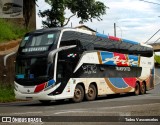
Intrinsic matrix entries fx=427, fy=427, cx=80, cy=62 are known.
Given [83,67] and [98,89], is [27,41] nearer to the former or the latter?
[83,67]

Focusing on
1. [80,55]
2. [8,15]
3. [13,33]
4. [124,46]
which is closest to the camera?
[80,55]

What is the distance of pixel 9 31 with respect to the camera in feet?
121

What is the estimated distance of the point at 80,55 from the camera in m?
22.5

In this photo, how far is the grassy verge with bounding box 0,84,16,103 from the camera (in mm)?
26453

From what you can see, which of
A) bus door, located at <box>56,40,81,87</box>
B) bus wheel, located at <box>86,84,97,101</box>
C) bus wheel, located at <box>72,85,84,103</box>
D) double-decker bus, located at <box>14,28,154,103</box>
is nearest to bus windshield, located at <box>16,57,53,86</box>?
double-decker bus, located at <box>14,28,154,103</box>

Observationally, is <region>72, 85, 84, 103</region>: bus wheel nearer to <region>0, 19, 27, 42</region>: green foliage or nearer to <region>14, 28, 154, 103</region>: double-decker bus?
<region>14, 28, 154, 103</region>: double-decker bus

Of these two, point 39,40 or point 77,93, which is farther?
point 77,93

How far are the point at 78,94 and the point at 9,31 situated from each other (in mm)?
16193

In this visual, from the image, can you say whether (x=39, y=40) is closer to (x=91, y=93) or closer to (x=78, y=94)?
(x=78, y=94)

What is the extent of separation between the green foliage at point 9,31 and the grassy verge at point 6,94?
7.65m

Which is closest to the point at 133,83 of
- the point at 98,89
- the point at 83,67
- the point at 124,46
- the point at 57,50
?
the point at 124,46

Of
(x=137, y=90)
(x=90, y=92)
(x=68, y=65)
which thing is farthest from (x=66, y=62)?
(x=137, y=90)

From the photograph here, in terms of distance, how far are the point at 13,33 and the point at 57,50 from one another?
1775 cm

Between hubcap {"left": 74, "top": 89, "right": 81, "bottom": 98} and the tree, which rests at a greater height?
the tree
